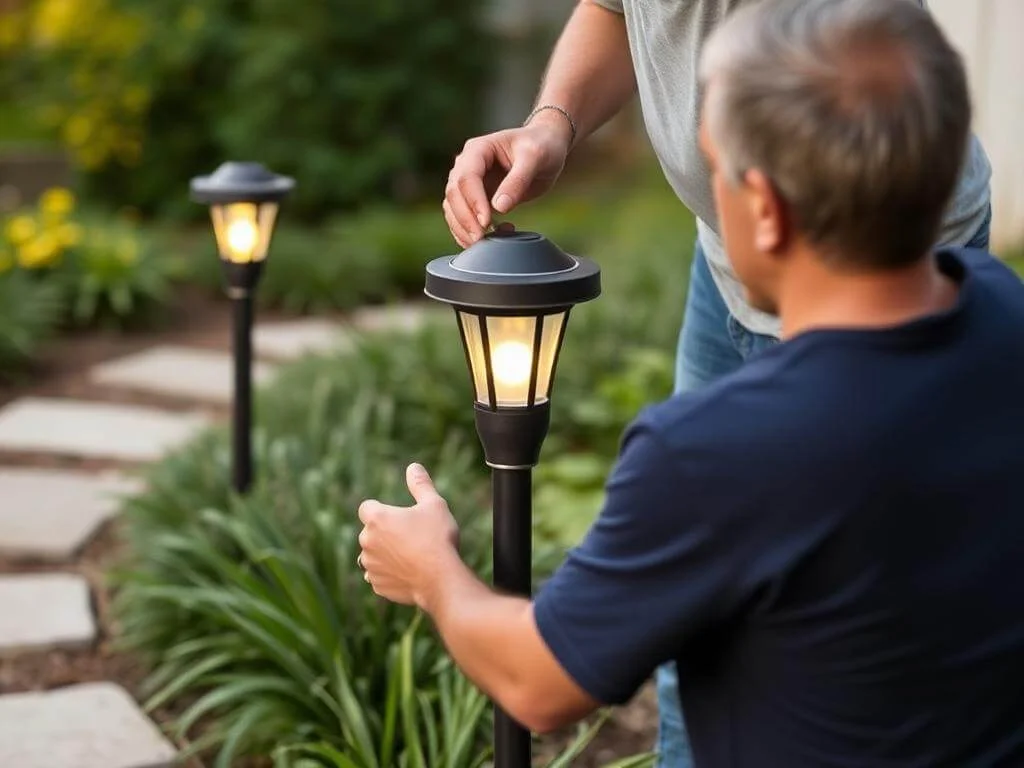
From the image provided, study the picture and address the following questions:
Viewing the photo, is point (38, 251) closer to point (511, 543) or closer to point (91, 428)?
point (91, 428)

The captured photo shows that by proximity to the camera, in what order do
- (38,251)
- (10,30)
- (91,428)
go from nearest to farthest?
1. (91,428)
2. (38,251)
3. (10,30)

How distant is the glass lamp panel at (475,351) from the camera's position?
1890mm

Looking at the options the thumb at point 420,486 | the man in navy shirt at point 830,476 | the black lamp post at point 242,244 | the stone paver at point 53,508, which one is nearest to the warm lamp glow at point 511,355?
the thumb at point 420,486

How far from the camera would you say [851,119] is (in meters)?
1.29

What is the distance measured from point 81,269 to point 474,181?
224 inches

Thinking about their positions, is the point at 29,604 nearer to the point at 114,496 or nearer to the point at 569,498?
the point at 114,496

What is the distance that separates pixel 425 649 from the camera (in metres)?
3.06

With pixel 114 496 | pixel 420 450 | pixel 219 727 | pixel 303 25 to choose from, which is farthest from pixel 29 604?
pixel 303 25

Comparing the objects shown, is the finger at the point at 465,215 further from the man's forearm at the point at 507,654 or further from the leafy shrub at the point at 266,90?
the leafy shrub at the point at 266,90

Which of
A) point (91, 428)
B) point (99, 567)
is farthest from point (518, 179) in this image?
point (91, 428)

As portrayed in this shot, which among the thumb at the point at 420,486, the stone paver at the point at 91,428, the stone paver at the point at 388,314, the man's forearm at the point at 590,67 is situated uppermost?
the man's forearm at the point at 590,67

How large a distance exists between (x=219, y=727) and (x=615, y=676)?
6.55 ft

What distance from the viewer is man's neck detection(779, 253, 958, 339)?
4.56ft

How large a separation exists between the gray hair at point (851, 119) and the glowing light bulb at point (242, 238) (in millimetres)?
2622
